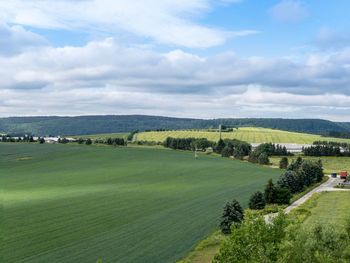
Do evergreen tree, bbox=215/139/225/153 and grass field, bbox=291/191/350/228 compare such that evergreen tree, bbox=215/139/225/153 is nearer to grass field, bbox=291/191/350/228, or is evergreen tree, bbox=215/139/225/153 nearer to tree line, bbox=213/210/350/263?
grass field, bbox=291/191/350/228

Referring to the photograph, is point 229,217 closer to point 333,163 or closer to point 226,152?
point 333,163

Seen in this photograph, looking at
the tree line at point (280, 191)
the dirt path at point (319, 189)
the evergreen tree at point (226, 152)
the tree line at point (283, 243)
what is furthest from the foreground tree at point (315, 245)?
the evergreen tree at point (226, 152)

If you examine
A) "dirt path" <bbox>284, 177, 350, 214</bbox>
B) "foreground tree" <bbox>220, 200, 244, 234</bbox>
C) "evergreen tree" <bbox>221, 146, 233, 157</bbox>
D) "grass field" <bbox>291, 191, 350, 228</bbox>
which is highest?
"evergreen tree" <bbox>221, 146, 233, 157</bbox>

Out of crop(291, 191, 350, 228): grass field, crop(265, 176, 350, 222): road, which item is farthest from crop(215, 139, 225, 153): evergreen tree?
crop(291, 191, 350, 228): grass field

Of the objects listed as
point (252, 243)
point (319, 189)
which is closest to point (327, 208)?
point (319, 189)

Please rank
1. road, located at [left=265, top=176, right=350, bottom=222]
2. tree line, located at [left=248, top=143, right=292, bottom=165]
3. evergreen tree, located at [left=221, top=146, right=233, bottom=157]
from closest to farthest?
road, located at [left=265, top=176, right=350, bottom=222]
tree line, located at [left=248, top=143, right=292, bottom=165]
evergreen tree, located at [left=221, top=146, right=233, bottom=157]

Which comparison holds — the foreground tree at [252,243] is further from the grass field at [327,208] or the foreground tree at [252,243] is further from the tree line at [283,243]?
the grass field at [327,208]
